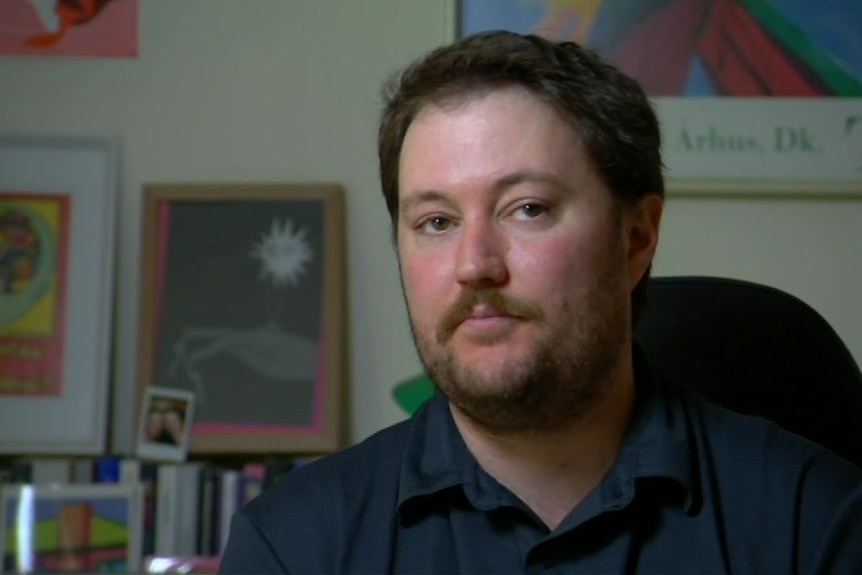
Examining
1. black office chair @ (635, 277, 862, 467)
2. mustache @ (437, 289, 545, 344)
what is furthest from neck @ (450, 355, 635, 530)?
black office chair @ (635, 277, 862, 467)

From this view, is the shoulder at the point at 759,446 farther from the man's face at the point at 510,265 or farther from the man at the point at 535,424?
the man's face at the point at 510,265

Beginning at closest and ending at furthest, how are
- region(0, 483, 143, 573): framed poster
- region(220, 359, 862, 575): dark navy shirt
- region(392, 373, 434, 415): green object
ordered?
region(220, 359, 862, 575): dark navy shirt < region(0, 483, 143, 573): framed poster < region(392, 373, 434, 415): green object

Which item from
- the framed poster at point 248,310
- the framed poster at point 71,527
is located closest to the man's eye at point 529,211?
the framed poster at point 248,310

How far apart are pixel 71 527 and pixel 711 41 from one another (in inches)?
53.9

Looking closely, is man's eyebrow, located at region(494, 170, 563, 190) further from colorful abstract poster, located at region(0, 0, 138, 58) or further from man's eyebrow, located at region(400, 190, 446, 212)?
colorful abstract poster, located at region(0, 0, 138, 58)

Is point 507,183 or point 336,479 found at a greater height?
point 507,183

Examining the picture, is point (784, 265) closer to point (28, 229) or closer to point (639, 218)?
point (639, 218)

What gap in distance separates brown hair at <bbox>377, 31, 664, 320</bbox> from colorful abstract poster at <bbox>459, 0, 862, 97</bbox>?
1.01 metres

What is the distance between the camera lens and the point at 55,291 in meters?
2.13

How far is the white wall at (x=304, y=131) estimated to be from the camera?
2.14m

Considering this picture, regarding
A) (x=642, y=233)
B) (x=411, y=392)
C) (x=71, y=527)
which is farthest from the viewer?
(x=411, y=392)

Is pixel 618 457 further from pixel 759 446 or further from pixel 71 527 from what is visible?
pixel 71 527

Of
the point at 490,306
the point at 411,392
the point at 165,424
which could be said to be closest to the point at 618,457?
the point at 490,306

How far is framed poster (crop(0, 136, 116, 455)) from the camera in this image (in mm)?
2105
